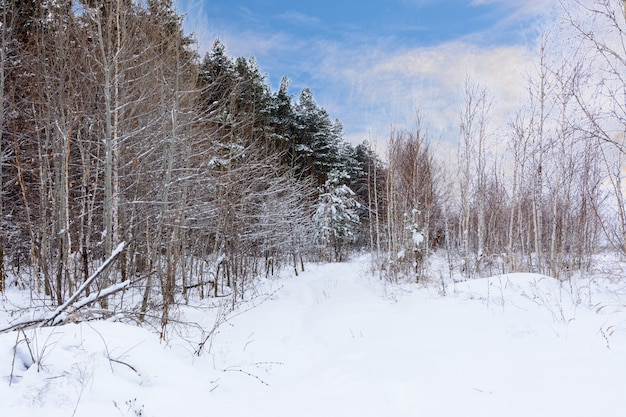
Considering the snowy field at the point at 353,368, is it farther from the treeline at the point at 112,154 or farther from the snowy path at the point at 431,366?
the treeline at the point at 112,154

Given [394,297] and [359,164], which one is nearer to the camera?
[394,297]

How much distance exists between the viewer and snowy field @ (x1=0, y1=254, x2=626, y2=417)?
2568 millimetres

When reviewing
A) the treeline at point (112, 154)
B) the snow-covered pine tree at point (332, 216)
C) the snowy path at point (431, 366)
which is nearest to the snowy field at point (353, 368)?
the snowy path at point (431, 366)

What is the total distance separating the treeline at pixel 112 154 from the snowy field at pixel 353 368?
1.00 meters

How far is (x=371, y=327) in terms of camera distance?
5.90 meters

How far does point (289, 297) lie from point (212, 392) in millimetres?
7773

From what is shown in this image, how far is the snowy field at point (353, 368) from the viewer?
2.57 meters

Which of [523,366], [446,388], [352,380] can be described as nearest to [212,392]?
[352,380]

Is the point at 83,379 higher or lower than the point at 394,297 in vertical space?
higher

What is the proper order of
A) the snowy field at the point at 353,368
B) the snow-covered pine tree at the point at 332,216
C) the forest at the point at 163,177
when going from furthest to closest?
the snow-covered pine tree at the point at 332,216
the forest at the point at 163,177
the snowy field at the point at 353,368

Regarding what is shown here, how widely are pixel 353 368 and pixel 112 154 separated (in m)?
6.38

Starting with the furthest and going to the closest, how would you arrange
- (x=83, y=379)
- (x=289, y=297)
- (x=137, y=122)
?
(x=289, y=297)
(x=137, y=122)
(x=83, y=379)

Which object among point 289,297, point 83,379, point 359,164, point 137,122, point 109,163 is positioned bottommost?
point 289,297

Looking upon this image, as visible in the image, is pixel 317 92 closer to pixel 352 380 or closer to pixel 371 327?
pixel 371 327
